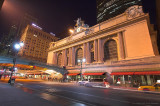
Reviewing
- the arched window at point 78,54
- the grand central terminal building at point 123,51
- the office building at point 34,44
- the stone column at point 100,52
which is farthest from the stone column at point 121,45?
the office building at point 34,44

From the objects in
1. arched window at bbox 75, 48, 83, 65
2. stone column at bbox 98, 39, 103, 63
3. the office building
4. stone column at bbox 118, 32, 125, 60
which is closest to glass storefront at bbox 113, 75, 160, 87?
stone column at bbox 118, 32, 125, 60

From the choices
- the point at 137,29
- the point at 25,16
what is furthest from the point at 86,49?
the point at 25,16

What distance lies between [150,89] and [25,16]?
137394mm

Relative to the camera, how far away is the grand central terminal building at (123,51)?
2383cm

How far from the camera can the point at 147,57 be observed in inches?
957

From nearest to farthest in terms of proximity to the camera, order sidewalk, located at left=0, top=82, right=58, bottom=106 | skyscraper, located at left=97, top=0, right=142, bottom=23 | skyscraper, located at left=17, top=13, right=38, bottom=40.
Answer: sidewalk, located at left=0, top=82, right=58, bottom=106, skyscraper, located at left=97, top=0, right=142, bottom=23, skyscraper, located at left=17, top=13, right=38, bottom=40

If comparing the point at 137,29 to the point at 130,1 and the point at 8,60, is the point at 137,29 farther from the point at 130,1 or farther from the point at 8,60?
the point at 130,1

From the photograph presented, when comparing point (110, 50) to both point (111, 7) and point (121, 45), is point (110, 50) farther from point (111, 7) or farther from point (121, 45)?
point (111, 7)

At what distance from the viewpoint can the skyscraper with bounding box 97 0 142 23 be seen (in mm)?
68938

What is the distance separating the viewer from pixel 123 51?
3081 cm

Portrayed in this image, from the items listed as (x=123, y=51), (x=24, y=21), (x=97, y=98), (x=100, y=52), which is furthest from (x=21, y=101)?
(x=24, y=21)

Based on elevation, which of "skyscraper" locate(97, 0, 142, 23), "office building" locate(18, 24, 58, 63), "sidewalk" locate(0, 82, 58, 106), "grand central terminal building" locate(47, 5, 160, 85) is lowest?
"sidewalk" locate(0, 82, 58, 106)

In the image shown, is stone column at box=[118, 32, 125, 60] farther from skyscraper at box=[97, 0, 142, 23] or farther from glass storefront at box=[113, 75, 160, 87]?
skyscraper at box=[97, 0, 142, 23]

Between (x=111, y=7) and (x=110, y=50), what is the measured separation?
59.1 m
